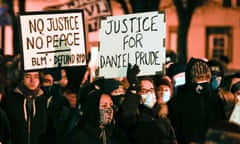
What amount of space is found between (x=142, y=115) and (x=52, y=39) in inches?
69.5

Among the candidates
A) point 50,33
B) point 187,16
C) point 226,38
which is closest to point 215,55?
point 226,38

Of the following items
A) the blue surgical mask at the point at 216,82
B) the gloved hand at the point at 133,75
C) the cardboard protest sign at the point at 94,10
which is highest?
the cardboard protest sign at the point at 94,10

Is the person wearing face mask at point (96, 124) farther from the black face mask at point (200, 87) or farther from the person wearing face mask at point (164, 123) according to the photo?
the black face mask at point (200, 87)

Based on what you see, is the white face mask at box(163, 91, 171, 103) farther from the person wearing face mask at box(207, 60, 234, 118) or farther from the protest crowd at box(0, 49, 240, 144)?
the person wearing face mask at box(207, 60, 234, 118)

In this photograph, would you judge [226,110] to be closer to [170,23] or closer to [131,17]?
[131,17]

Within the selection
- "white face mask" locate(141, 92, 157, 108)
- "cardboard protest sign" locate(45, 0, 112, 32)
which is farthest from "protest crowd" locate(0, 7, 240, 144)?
"cardboard protest sign" locate(45, 0, 112, 32)

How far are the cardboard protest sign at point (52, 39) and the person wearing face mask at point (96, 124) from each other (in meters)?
2.06

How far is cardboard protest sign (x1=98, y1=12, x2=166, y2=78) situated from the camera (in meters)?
8.30

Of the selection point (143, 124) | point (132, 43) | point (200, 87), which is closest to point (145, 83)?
point (143, 124)

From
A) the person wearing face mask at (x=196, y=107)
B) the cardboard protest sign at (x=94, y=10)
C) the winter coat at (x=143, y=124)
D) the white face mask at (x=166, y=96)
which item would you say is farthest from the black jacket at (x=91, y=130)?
the cardboard protest sign at (x=94, y=10)

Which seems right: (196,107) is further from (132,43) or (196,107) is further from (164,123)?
(132,43)

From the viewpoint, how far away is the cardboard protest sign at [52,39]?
27.9 feet

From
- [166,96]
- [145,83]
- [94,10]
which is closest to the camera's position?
[145,83]

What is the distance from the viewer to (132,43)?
8477 millimetres
